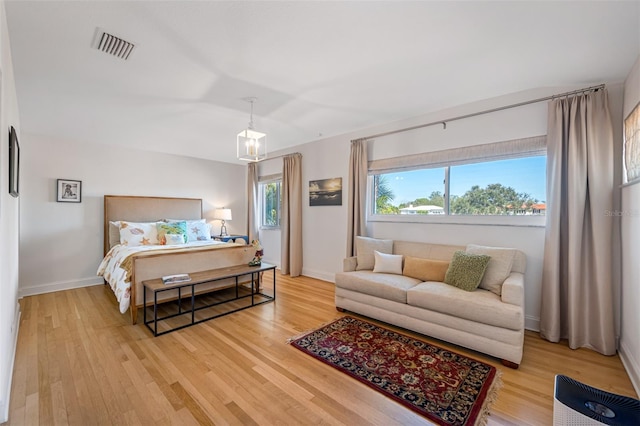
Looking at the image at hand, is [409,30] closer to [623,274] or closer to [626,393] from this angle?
[623,274]

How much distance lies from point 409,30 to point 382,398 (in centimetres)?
256

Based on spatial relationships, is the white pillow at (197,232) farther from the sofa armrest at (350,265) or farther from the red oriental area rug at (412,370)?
the red oriental area rug at (412,370)

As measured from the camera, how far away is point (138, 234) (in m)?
4.35

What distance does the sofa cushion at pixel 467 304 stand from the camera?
2.19 m

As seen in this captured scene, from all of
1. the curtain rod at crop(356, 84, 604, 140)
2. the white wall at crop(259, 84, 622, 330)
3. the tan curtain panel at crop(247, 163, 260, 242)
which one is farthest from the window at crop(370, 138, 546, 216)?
the tan curtain panel at crop(247, 163, 260, 242)

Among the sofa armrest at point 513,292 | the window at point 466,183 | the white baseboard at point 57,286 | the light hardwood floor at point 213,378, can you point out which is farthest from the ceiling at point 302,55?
the light hardwood floor at point 213,378

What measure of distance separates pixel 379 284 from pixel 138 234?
388 centimetres

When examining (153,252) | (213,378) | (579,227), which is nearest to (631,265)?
(579,227)

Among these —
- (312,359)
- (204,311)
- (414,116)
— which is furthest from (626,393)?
(204,311)

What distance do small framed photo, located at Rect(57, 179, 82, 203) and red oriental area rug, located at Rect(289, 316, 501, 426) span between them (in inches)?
169

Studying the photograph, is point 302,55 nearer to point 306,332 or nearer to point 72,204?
point 306,332

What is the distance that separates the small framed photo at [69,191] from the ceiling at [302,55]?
0.97 m

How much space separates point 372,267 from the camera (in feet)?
11.6

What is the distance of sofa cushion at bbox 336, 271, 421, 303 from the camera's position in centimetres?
279
